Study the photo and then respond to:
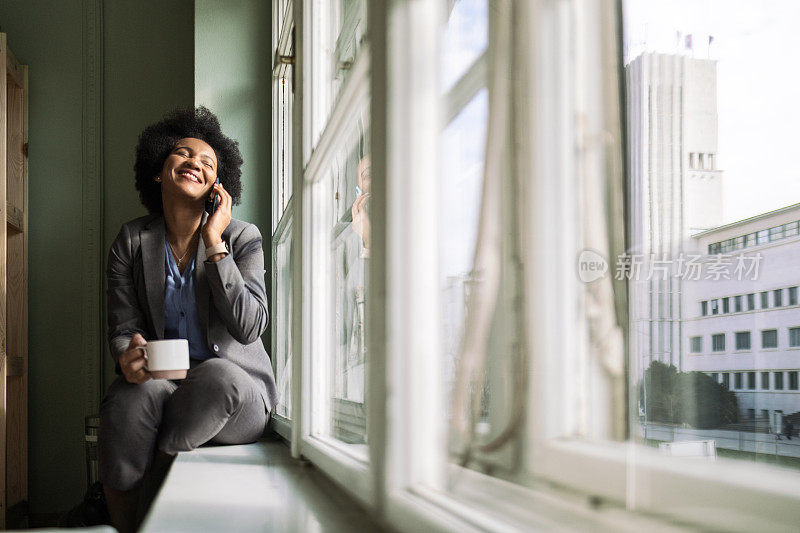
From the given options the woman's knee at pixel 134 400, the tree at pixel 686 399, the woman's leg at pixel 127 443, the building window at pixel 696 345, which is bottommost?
the woman's leg at pixel 127 443

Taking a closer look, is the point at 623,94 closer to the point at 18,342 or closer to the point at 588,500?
the point at 588,500

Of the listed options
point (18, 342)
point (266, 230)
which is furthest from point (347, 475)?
point (18, 342)

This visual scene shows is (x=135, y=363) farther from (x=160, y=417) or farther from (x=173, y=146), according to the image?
(x=173, y=146)

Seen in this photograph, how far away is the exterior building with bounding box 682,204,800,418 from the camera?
318 millimetres

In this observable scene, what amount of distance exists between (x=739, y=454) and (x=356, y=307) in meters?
0.85

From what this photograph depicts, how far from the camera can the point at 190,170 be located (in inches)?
79.7

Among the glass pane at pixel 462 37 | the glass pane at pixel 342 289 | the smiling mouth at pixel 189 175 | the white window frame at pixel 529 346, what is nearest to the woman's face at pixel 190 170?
the smiling mouth at pixel 189 175

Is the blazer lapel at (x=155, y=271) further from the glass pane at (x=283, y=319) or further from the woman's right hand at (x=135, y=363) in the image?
the glass pane at (x=283, y=319)

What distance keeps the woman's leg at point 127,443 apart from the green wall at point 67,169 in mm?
1467

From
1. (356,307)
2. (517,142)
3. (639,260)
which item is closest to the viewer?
(639,260)

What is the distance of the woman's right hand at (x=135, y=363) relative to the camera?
169 centimetres

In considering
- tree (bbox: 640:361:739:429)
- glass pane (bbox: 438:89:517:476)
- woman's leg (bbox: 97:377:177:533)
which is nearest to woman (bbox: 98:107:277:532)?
woman's leg (bbox: 97:377:177:533)

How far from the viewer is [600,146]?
47cm

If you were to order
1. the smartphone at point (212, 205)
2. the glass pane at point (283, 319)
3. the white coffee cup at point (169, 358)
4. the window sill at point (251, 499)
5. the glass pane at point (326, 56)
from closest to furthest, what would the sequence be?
1. the window sill at point (251, 499)
2. the glass pane at point (326, 56)
3. the white coffee cup at point (169, 358)
4. the smartphone at point (212, 205)
5. the glass pane at point (283, 319)
